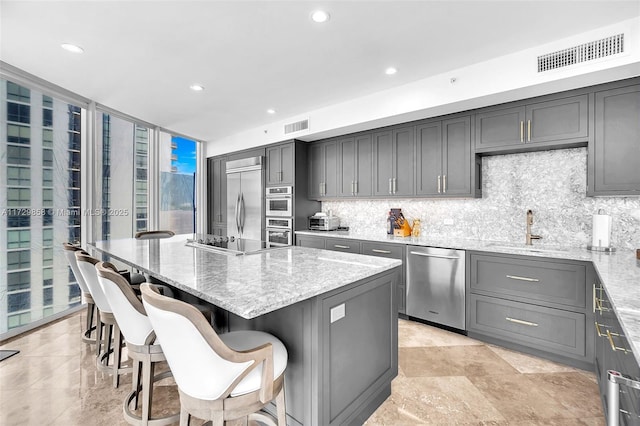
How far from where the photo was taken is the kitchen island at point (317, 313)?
141cm

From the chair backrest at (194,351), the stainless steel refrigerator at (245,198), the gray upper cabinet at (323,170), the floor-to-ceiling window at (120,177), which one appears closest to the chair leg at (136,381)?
the chair backrest at (194,351)

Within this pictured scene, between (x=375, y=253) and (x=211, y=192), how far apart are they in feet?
12.9

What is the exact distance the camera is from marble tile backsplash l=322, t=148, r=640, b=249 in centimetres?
264

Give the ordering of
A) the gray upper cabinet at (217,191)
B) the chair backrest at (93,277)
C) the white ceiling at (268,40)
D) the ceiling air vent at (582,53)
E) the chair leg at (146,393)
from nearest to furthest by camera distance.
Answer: the chair leg at (146,393)
the chair backrest at (93,277)
the white ceiling at (268,40)
the ceiling air vent at (582,53)
the gray upper cabinet at (217,191)

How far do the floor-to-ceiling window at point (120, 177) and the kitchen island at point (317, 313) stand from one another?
2.60 metres

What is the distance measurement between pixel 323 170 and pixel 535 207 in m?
2.70

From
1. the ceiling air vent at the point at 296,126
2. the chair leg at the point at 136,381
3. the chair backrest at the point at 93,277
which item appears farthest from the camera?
the ceiling air vent at the point at 296,126

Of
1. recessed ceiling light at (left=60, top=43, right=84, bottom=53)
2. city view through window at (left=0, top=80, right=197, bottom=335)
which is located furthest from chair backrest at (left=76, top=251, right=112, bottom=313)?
city view through window at (left=0, top=80, right=197, bottom=335)

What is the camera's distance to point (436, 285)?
3127mm

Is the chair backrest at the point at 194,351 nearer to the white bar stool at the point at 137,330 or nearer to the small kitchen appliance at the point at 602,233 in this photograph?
the white bar stool at the point at 137,330

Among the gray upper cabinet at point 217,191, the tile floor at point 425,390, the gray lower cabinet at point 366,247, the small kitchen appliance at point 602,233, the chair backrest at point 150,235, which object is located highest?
the gray upper cabinet at point 217,191

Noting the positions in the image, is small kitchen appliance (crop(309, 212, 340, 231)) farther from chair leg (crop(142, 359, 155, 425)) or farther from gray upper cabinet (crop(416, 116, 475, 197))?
chair leg (crop(142, 359, 155, 425))

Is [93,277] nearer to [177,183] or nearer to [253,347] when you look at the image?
[253,347]

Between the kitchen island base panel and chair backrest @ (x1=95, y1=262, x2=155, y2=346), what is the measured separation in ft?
1.83
